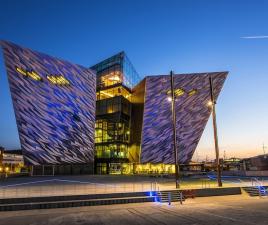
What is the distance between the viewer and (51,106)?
46812 mm

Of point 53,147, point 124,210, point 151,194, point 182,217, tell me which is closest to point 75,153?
point 53,147

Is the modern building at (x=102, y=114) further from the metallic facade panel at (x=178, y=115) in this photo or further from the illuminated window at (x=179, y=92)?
the illuminated window at (x=179, y=92)

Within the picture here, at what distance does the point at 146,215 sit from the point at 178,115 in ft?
130

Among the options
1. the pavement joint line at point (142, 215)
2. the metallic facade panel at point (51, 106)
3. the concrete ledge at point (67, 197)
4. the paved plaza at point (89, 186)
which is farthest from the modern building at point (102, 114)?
the pavement joint line at point (142, 215)

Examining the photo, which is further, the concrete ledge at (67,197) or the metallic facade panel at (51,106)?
the metallic facade panel at (51,106)

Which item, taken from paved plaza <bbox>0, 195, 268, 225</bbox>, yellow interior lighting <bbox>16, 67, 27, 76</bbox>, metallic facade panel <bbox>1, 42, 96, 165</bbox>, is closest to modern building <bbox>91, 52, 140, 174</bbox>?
metallic facade panel <bbox>1, 42, 96, 165</bbox>

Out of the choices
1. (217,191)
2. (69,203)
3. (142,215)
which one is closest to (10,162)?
(69,203)

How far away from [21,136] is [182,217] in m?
34.0

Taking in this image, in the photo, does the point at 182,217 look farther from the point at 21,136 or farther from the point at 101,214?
the point at 21,136

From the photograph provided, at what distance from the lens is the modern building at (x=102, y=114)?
43375mm

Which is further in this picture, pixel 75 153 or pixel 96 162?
pixel 96 162

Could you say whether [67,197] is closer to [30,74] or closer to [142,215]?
[142,215]

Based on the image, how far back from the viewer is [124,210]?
16.0 metres

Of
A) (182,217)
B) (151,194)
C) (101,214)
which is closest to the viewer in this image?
(182,217)
